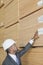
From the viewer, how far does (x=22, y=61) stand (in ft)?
5.42

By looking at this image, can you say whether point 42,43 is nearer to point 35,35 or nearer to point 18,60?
point 35,35

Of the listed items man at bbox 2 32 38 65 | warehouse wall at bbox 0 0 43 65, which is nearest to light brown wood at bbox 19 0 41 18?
warehouse wall at bbox 0 0 43 65

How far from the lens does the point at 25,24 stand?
157 cm

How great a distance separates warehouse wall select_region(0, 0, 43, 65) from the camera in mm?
1378

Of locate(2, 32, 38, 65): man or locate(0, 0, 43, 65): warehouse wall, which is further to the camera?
locate(2, 32, 38, 65): man

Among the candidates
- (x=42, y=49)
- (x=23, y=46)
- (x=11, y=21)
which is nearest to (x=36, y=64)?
(x=42, y=49)

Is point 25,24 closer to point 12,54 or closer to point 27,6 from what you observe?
point 27,6

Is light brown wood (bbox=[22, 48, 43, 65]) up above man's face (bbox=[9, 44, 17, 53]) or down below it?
below

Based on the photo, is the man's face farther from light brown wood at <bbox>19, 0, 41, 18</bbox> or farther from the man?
light brown wood at <bbox>19, 0, 41, 18</bbox>

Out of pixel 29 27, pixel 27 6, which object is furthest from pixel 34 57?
pixel 27 6

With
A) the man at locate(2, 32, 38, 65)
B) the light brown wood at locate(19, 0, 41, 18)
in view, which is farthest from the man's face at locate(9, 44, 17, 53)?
the light brown wood at locate(19, 0, 41, 18)

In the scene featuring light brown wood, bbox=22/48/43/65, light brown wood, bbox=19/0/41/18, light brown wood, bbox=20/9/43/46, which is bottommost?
light brown wood, bbox=22/48/43/65

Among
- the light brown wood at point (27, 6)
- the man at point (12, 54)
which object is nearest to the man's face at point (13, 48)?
the man at point (12, 54)

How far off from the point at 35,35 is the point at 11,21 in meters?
0.55
